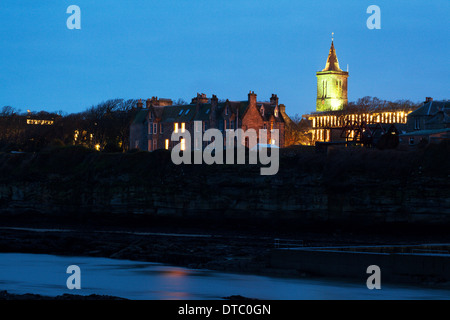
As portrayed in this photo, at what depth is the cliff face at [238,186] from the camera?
72.6 metres

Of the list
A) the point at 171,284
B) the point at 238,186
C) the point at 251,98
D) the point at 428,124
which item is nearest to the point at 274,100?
the point at 251,98

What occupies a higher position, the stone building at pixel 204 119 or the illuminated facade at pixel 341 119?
the illuminated facade at pixel 341 119

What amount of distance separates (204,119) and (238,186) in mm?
27139

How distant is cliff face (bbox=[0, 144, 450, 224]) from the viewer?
72.6 m

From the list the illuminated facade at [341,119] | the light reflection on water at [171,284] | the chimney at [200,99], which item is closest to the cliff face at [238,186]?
the chimney at [200,99]

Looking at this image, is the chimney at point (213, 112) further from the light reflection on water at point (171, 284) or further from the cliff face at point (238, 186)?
the light reflection on water at point (171, 284)

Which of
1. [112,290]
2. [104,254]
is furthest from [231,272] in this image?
[104,254]

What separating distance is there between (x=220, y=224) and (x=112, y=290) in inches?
1586

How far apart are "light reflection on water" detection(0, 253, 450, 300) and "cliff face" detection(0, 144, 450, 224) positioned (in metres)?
29.1

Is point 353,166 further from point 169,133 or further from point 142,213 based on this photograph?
point 169,133

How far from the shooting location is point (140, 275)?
149 ft

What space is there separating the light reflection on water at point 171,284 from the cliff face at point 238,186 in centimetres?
2914

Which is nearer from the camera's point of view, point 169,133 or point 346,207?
point 346,207

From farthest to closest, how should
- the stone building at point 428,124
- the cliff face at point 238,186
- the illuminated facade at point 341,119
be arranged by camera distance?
the illuminated facade at point 341,119 < the stone building at point 428,124 < the cliff face at point 238,186
